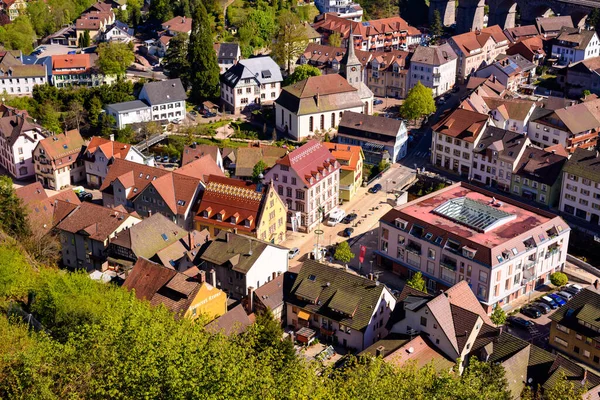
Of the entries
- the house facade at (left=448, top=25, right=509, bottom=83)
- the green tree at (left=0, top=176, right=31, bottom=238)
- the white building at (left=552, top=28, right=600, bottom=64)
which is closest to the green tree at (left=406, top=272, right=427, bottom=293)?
the green tree at (left=0, top=176, right=31, bottom=238)

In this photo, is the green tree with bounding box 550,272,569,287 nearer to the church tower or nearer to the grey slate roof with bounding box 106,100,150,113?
the church tower

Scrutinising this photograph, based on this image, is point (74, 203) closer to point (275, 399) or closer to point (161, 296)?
point (161, 296)

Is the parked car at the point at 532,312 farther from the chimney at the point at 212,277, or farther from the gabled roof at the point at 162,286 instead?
the gabled roof at the point at 162,286

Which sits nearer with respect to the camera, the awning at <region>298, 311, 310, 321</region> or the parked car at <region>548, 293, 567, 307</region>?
the awning at <region>298, 311, 310, 321</region>

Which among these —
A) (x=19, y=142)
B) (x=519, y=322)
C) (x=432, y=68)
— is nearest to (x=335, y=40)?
(x=432, y=68)

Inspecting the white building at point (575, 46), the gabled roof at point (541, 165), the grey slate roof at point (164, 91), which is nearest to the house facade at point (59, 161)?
the grey slate roof at point (164, 91)

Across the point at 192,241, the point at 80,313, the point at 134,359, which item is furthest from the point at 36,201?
the point at 134,359
